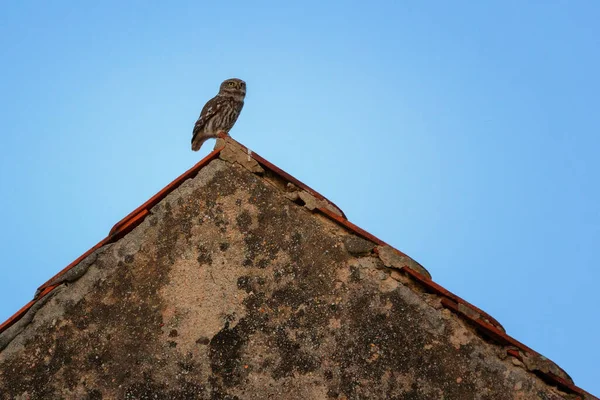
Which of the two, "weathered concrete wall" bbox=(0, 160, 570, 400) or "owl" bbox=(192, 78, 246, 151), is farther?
"owl" bbox=(192, 78, 246, 151)

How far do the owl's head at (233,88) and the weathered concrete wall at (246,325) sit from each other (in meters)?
6.26

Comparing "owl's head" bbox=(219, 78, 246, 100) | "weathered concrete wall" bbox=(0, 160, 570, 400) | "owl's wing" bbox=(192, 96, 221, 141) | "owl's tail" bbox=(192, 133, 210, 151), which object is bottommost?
"weathered concrete wall" bbox=(0, 160, 570, 400)

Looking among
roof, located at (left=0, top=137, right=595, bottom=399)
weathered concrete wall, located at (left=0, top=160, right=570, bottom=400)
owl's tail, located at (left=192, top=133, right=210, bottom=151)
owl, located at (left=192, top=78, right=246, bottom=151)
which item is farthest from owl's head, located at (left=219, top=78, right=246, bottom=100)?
weathered concrete wall, located at (left=0, top=160, right=570, bottom=400)

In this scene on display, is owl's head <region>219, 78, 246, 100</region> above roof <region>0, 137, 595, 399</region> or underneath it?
above

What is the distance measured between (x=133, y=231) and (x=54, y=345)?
1058 mm

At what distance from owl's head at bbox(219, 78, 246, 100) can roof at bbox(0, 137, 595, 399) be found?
585cm

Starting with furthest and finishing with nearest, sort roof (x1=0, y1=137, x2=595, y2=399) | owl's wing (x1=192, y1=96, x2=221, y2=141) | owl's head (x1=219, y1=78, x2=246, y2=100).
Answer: owl's head (x1=219, y1=78, x2=246, y2=100) < owl's wing (x1=192, y1=96, x2=221, y2=141) < roof (x1=0, y1=137, x2=595, y2=399)

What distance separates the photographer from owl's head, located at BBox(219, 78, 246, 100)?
39.3ft

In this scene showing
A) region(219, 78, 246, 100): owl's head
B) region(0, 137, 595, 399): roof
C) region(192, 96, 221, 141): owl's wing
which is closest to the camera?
region(0, 137, 595, 399): roof

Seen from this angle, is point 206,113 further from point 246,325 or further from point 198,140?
point 246,325

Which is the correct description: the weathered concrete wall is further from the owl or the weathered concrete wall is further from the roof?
the owl

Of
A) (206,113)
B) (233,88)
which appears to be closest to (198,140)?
(206,113)

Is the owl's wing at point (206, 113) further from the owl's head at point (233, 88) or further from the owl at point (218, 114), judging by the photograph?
the owl's head at point (233, 88)

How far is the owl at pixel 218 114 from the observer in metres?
11.3
